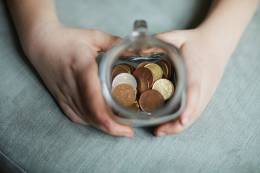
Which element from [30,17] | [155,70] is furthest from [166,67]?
[30,17]

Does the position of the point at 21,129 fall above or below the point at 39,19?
below

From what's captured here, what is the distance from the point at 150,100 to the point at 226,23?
0.60 feet

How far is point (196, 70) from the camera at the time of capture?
0.50 meters

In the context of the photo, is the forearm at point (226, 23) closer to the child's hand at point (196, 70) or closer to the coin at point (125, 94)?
the child's hand at point (196, 70)

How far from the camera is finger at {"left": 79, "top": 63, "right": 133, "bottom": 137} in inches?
18.0

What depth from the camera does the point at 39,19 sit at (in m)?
0.56

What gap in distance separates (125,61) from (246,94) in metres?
0.20

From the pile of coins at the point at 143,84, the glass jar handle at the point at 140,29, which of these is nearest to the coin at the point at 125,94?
the pile of coins at the point at 143,84

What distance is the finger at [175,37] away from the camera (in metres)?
0.51

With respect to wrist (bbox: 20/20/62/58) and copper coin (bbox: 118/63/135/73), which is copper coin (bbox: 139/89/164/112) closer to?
copper coin (bbox: 118/63/135/73)

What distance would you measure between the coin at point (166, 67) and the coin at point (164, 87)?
11mm

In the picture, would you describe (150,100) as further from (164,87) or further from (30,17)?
(30,17)

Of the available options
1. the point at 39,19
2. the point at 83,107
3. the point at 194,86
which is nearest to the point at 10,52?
the point at 39,19

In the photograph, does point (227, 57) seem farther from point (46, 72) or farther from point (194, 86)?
point (46, 72)
